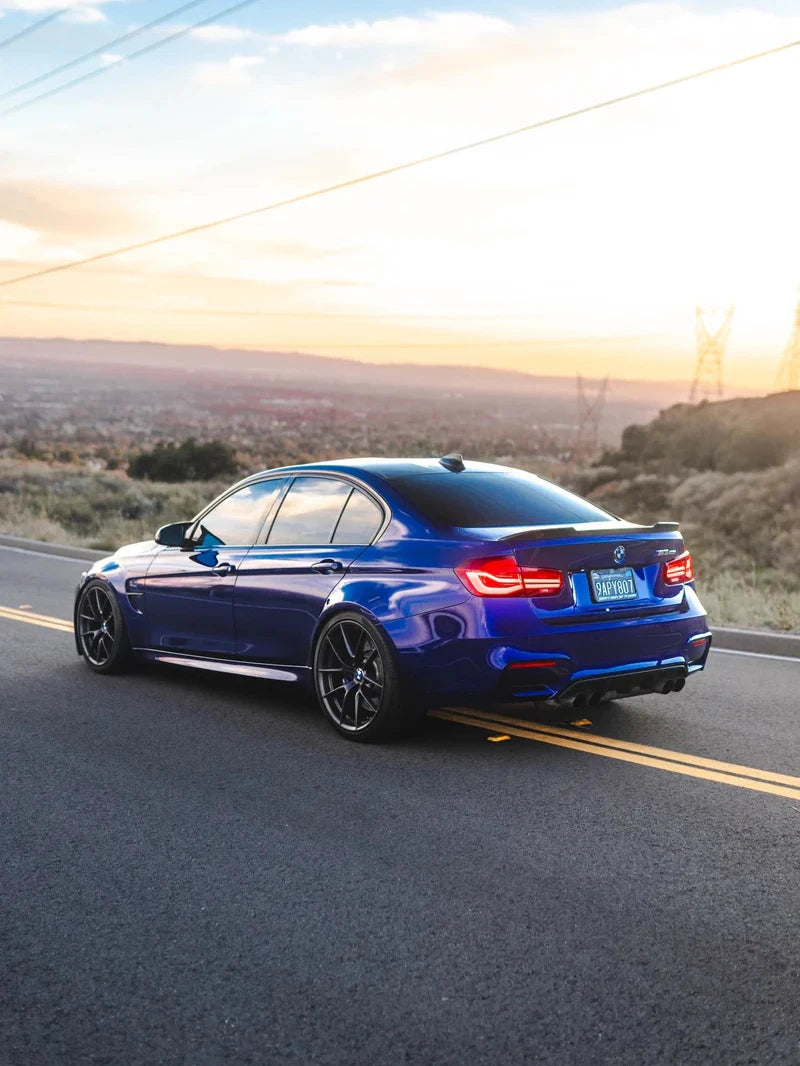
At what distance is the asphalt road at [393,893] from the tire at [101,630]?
4.36 ft

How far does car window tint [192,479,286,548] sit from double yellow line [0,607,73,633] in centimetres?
346

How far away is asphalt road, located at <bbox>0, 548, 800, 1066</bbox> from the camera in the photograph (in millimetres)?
3662

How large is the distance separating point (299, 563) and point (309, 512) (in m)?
0.38

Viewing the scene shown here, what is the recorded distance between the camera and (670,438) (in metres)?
49.7

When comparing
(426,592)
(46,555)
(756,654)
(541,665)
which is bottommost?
(46,555)

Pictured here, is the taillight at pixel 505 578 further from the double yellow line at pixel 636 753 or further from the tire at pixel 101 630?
the tire at pixel 101 630

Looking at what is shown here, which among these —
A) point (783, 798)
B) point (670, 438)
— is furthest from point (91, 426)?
point (783, 798)

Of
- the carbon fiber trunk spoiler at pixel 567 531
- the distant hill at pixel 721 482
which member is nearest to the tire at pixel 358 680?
the carbon fiber trunk spoiler at pixel 567 531

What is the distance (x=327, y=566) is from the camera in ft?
24.1

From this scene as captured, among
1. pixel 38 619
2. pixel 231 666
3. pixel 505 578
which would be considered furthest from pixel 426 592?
pixel 38 619

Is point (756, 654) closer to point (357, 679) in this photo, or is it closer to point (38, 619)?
point (357, 679)

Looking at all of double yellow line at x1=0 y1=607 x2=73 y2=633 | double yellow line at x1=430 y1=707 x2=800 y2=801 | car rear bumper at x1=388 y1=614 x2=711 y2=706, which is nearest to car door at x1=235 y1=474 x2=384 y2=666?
car rear bumper at x1=388 y1=614 x2=711 y2=706

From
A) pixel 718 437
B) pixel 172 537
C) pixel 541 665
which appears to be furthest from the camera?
pixel 718 437

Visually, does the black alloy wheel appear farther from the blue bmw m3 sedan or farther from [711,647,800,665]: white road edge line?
[711,647,800,665]: white road edge line
